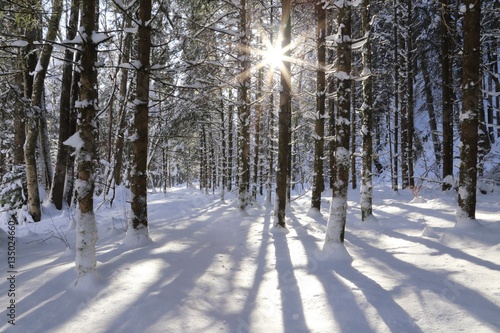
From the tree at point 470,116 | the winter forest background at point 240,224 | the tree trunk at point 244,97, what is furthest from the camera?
the tree trunk at point 244,97

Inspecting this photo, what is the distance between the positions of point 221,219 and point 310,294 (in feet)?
22.8

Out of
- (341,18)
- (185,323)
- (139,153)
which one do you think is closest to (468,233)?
(341,18)

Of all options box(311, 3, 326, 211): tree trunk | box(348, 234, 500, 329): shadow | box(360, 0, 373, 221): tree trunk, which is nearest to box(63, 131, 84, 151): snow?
box(348, 234, 500, 329): shadow

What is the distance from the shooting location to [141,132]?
21.7 ft

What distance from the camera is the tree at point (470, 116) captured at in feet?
23.1

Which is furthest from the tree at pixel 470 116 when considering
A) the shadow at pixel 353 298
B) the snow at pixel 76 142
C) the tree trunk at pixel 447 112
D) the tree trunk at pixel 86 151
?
the snow at pixel 76 142

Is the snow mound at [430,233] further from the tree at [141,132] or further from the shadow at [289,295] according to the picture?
the tree at [141,132]

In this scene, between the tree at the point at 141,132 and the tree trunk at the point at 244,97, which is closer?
the tree at the point at 141,132

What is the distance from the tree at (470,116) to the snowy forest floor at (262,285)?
0.71 m

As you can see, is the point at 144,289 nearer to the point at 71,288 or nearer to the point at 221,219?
the point at 71,288

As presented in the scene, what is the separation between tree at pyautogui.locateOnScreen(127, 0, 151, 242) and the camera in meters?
6.48

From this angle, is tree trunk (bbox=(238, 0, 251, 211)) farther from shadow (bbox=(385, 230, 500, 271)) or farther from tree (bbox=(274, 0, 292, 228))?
shadow (bbox=(385, 230, 500, 271))

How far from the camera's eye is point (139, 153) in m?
6.63

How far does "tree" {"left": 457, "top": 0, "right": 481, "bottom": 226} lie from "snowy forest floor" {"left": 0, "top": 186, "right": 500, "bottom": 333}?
71 cm
